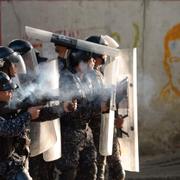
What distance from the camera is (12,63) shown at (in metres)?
4.94

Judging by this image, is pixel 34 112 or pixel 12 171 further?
pixel 12 171

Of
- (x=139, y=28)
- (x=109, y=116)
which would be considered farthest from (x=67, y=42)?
(x=139, y=28)

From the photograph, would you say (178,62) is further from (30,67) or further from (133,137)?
(30,67)

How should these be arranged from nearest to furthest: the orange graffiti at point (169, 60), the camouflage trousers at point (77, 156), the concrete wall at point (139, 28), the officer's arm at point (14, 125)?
1. the officer's arm at point (14, 125)
2. the camouflage trousers at point (77, 156)
3. the concrete wall at point (139, 28)
4. the orange graffiti at point (169, 60)

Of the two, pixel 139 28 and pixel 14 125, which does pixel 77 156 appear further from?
pixel 139 28

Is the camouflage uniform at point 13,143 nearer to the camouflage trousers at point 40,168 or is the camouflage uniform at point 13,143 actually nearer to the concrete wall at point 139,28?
the camouflage trousers at point 40,168

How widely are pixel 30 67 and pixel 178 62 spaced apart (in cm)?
308

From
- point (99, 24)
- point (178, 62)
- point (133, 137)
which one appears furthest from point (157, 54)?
point (133, 137)

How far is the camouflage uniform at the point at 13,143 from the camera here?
446 cm

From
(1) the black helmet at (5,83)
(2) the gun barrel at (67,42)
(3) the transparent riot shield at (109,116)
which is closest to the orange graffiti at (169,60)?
(3) the transparent riot shield at (109,116)

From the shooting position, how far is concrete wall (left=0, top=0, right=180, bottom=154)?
26.0 feet

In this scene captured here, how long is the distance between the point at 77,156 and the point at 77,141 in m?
0.12

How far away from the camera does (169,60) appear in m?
8.07

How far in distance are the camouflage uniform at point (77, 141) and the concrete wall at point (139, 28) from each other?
2580mm
